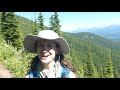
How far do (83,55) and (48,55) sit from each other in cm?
77

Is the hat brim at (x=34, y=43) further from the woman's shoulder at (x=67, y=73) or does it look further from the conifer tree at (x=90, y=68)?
the conifer tree at (x=90, y=68)

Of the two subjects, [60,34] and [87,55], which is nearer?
[60,34]

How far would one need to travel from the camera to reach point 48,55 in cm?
416

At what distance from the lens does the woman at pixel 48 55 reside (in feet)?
Result: 13.4

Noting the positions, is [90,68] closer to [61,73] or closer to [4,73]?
[61,73]

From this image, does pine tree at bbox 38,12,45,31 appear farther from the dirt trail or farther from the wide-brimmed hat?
the dirt trail

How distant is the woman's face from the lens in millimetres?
4137

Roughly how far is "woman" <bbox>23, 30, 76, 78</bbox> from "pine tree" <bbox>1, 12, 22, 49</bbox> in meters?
0.41

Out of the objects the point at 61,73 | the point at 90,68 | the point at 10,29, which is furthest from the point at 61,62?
the point at 10,29
